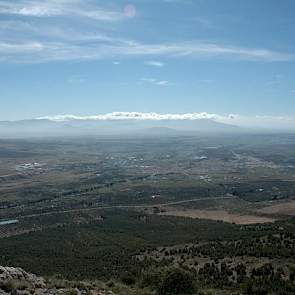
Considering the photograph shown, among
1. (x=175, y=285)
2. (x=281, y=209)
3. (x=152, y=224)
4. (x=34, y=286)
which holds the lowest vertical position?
(x=281, y=209)

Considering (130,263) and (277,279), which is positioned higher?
(277,279)

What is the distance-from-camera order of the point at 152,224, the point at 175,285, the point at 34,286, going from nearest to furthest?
the point at 34,286, the point at 175,285, the point at 152,224

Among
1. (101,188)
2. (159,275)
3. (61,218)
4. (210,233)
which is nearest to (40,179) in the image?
(101,188)

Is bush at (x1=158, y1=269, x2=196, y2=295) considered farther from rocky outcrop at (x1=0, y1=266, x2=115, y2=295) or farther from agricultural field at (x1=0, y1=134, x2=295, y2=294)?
rocky outcrop at (x1=0, y1=266, x2=115, y2=295)

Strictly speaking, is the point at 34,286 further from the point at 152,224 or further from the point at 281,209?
the point at 281,209

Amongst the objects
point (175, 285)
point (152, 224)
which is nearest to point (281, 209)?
point (152, 224)

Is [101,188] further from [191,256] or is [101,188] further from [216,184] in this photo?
[191,256]
